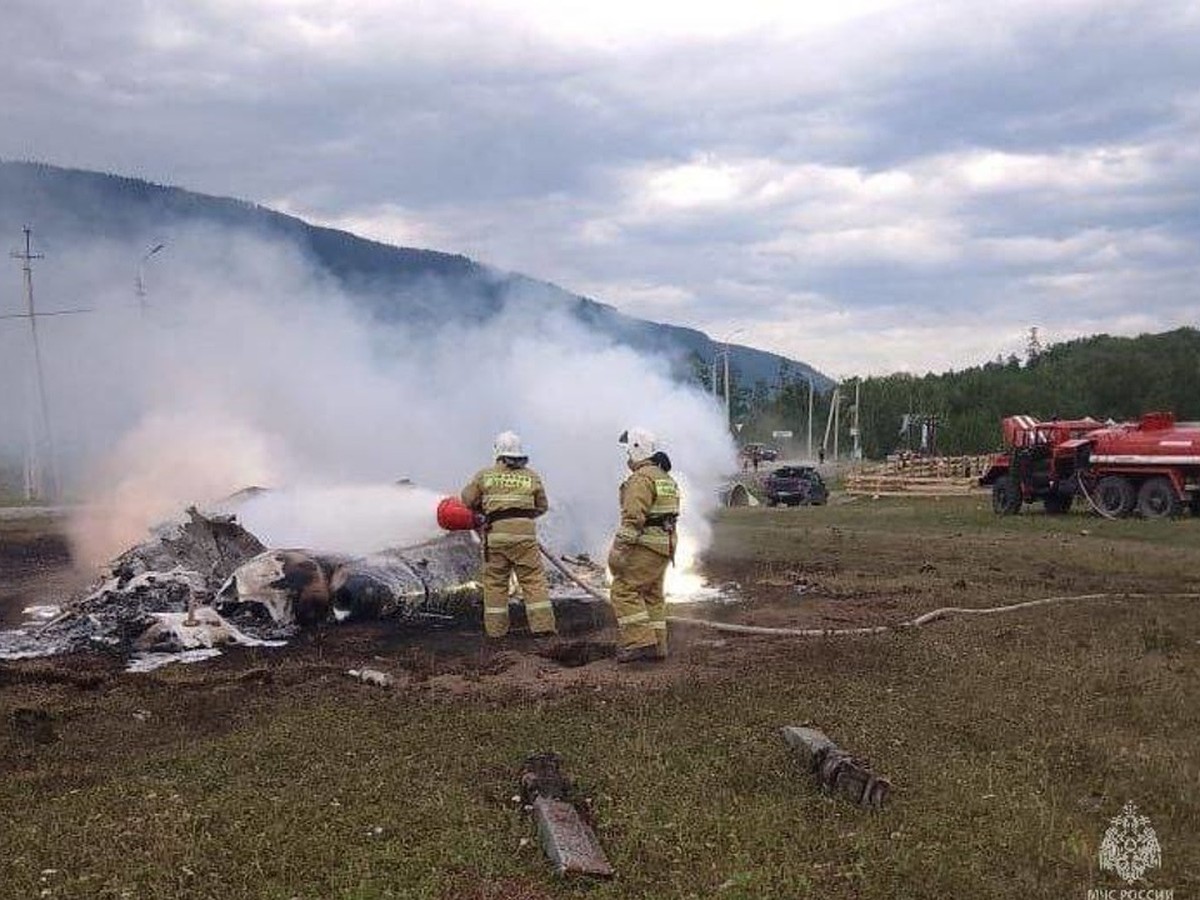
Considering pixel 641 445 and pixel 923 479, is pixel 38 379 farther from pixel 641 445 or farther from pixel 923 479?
pixel 641 445

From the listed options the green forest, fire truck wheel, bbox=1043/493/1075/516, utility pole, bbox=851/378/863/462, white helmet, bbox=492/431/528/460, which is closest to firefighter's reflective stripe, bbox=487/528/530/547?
white helmet, bbox=492/431/528/460

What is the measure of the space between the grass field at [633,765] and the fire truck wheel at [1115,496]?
13.8 metres

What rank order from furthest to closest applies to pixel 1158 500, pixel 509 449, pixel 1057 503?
pixel 1057 503 → pixel 1158 500 → pixel 509 449

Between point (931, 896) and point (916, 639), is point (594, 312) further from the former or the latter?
point (931, 896)

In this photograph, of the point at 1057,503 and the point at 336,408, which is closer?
the point at 336,408

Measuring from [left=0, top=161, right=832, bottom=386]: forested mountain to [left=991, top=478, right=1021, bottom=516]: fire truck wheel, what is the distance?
8.03 metres

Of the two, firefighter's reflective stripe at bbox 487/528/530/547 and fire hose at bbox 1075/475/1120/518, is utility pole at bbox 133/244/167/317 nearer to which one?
firefighter's reflective stripe at bbox 487/528/530/547

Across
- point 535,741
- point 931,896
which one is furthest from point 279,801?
point 931,896

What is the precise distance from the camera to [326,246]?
27.6 meters

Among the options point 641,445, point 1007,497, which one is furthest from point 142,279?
point 1007,497

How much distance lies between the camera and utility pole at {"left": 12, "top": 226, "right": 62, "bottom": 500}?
35500mm

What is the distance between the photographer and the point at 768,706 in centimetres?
734

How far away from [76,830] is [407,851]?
1.61 meters

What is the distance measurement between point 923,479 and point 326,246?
21411 mm
